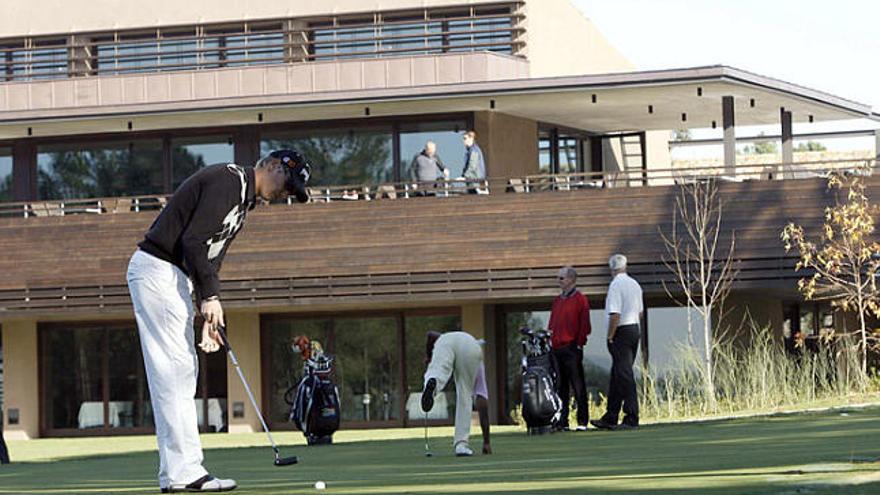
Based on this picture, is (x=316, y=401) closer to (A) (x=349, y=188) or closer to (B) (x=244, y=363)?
(A) (x=349, y=188)

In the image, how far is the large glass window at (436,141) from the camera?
3350 centimetres

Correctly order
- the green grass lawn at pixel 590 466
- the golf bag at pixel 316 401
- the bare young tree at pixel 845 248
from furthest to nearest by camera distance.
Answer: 1. the bare young tree at pixel 845 248
2. the golf bag at pixel 316 401
3. the green grass lawn at pixel 590 466

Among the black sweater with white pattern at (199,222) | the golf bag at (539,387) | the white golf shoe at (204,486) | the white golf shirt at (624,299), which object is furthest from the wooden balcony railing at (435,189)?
the white golf shoe at (204,486)

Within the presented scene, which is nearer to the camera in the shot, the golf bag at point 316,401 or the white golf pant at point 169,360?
the white golf pant at point 169,360

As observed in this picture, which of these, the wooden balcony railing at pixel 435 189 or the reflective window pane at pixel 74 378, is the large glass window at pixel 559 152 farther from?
the reflective window pane at pixel 74 378

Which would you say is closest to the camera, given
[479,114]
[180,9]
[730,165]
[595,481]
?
[595,481]

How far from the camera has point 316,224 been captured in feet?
104

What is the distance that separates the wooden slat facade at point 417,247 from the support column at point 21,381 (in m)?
2.48

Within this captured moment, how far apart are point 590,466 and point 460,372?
12.5 feet

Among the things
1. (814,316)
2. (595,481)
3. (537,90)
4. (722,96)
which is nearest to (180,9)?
(537,90)

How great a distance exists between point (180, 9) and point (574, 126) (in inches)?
327

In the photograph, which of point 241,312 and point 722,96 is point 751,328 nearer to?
point 722,96

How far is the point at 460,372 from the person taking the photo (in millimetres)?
14609

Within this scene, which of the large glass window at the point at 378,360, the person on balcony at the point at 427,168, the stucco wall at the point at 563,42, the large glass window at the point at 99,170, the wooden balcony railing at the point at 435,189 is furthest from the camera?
the large glass window at the point at 99,170
